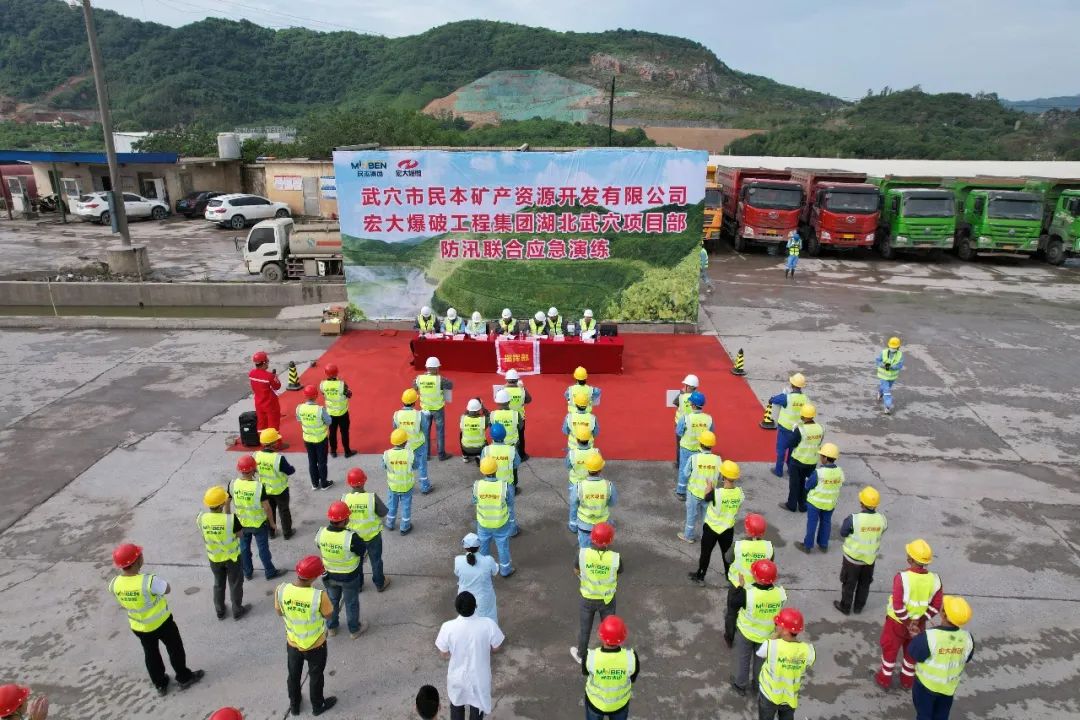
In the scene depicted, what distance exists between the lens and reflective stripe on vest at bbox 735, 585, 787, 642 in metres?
5.99

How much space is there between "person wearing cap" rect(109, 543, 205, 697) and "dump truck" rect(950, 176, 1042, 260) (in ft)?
94.4

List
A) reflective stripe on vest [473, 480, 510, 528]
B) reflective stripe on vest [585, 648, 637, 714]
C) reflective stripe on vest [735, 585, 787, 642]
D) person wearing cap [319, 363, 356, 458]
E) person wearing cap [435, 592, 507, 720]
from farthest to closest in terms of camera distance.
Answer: person wearing cap [319, 363, 356, 458] < reflective stripe on vest [473, 480, 510, 528] < reflective stripe on vest [735, 585, 787, 642] < person wearing cap [435, 592, 507, 720] < reflective stripe on vest [585, 648, 637, 714]

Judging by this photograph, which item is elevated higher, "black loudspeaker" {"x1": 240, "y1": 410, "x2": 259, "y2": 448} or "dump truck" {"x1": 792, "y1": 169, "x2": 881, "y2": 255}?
"dump truck" {"x1": 792, "y1": 169, "x2": 881, "y2": 255}

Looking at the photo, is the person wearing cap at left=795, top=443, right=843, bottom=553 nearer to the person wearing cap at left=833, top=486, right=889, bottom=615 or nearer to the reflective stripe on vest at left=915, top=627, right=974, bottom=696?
the person wearing cap at left=833, top=486, right=889, bottom=615

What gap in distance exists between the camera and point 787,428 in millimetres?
10227

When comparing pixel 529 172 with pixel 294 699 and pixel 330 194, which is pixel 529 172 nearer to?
pixel 294 699

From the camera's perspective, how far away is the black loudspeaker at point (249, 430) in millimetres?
11391

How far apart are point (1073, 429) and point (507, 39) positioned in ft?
386

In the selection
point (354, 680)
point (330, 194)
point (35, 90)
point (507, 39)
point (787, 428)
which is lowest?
point (354, 680)

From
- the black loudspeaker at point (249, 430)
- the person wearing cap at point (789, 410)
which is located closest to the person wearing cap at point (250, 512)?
the black loudspeaker at point (249, 430)

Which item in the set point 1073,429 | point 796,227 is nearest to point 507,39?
point 796,227

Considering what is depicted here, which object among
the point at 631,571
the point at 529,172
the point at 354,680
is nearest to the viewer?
the point at 354,680

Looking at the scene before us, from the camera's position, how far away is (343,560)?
6.88 m

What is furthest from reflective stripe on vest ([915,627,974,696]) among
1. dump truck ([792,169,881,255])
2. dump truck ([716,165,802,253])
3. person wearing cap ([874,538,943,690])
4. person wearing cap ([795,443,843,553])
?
dump truck ([792,169,881,255])
